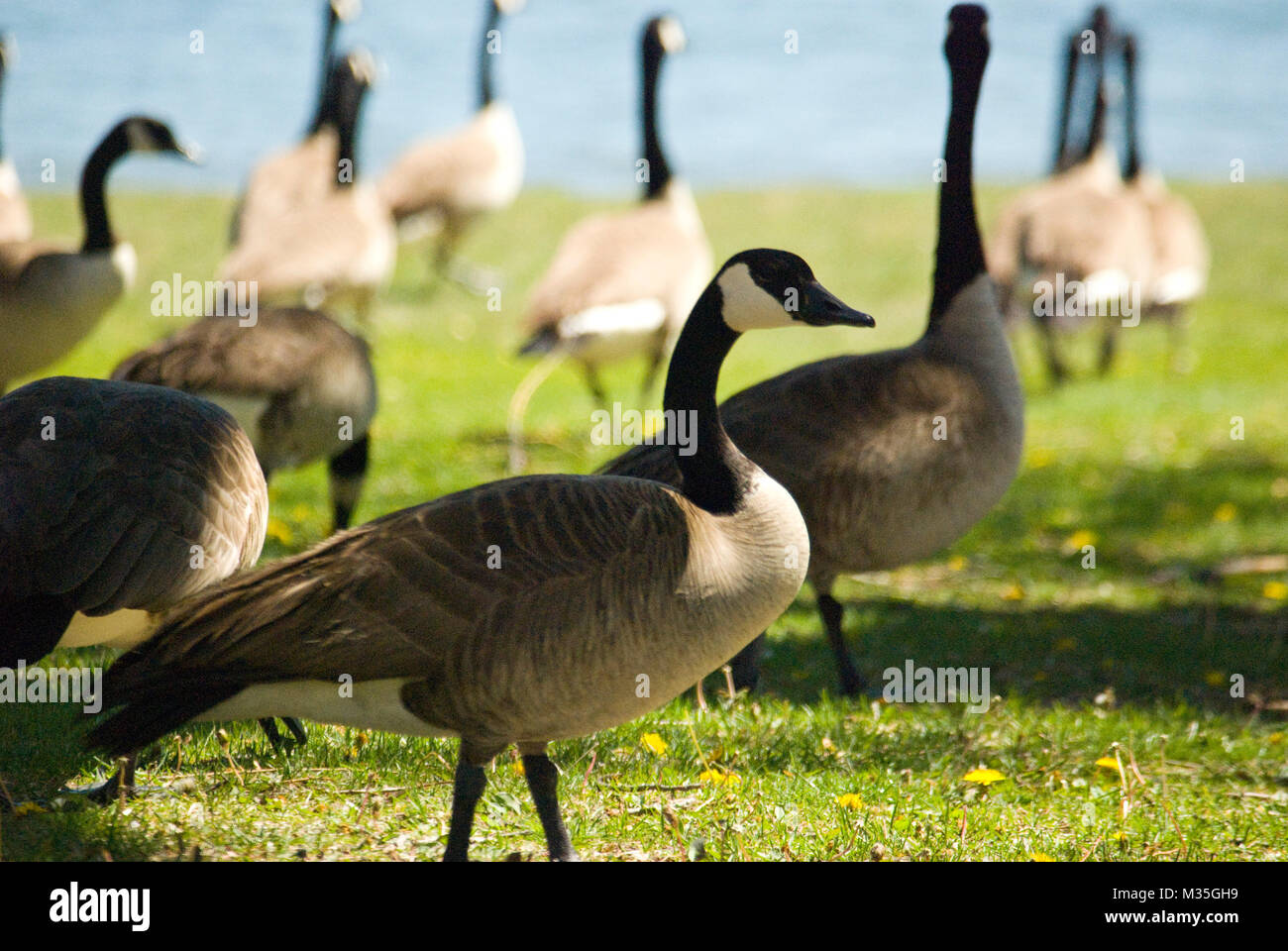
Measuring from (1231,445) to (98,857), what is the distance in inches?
401

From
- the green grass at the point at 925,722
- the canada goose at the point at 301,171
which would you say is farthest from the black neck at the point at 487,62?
the green grass at the point at 925,722

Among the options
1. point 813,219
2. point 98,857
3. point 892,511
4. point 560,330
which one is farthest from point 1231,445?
point 813,219

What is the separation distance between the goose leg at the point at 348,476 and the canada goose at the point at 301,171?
19.0ft

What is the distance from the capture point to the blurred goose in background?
370cm

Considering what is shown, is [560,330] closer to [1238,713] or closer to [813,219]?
[1238,713]

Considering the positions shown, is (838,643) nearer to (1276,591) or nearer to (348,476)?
(348,476)

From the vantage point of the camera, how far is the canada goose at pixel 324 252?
32.7 ft

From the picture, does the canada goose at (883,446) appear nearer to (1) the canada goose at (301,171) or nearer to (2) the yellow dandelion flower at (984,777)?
(2) the yellow dandelion flower at (984,777)

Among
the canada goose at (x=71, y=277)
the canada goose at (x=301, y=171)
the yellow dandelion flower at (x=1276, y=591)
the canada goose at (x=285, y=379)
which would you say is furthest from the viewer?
the canada goose at (x=301, y=171)

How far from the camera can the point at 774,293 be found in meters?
4.02

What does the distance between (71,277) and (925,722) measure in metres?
5.87

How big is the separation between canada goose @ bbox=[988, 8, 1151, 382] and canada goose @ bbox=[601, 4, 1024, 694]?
27.4ft

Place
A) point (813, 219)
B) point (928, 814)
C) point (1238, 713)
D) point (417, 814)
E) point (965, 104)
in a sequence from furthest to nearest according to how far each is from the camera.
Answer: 1. point (813, 219)
2. point (965, 104)
3. point (1238, 713)
4. point (928, 814)
5. point (417, 814)
